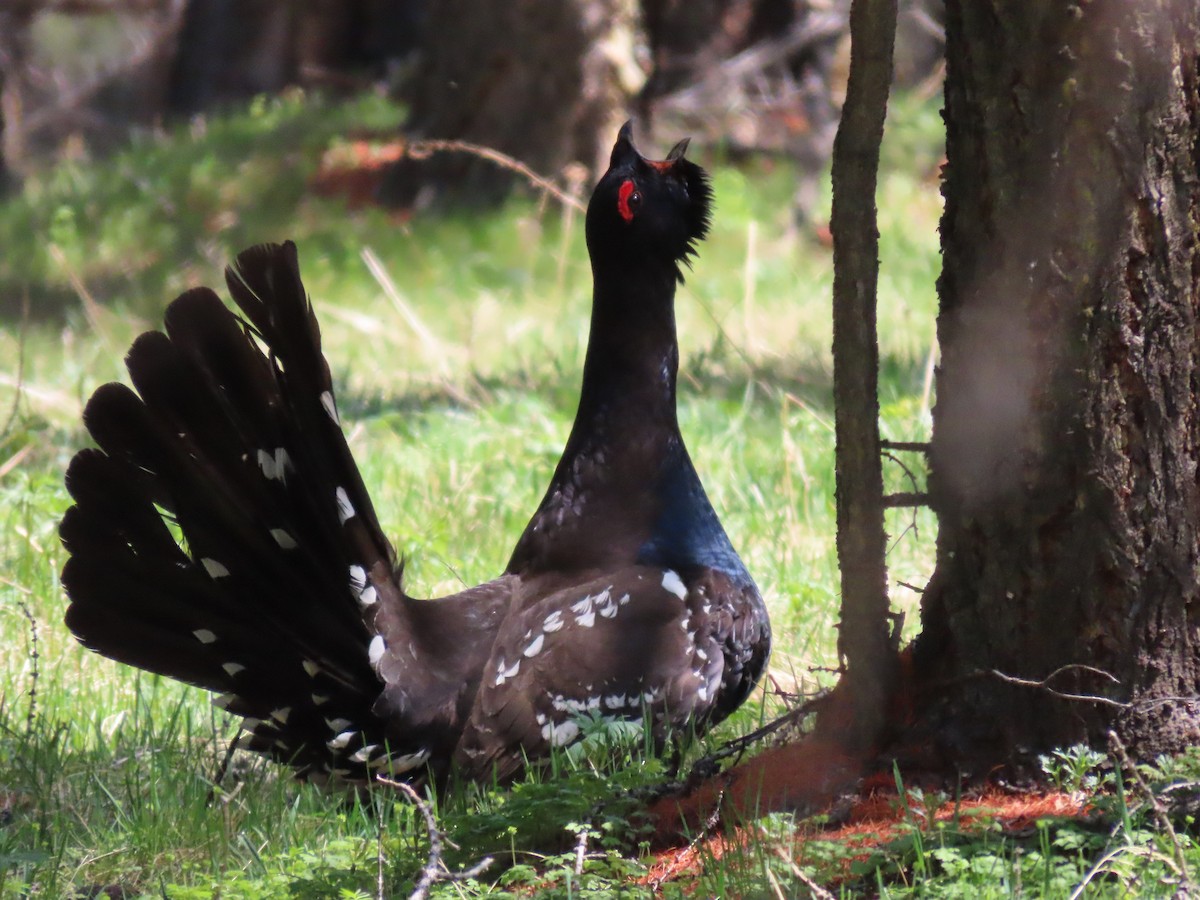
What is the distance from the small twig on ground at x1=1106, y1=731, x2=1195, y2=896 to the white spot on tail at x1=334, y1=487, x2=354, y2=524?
186 centimetres

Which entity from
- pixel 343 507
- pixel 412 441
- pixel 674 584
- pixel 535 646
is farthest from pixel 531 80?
pixel 343 507

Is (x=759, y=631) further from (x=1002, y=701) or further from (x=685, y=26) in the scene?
(x=685, y=26)

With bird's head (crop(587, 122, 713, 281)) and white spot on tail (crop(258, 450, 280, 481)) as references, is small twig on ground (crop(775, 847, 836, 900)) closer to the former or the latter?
white spot on tail (crop(258, 450, 280, 481))

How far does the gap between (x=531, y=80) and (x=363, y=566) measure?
9.14 meters

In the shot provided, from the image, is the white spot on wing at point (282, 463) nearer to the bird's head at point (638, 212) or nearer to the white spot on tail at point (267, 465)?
the white spot on tail at point (267, 465)

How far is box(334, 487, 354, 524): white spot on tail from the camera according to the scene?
353 centimetres

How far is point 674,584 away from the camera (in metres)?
4.04

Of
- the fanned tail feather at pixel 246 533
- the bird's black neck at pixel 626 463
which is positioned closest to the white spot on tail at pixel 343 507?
the fanned tail feather at pixel 246 533

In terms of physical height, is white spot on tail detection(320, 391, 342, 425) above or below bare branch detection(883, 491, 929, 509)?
above

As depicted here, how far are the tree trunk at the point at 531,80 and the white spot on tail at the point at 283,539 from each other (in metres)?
8.89

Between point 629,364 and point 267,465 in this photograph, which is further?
point 629,364

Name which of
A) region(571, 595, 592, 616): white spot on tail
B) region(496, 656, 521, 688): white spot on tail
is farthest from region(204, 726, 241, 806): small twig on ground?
region(571, 595, 592, 616): white spot on tail

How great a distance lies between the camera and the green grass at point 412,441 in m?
2.99

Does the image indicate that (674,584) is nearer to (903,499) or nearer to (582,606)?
(582,606)
